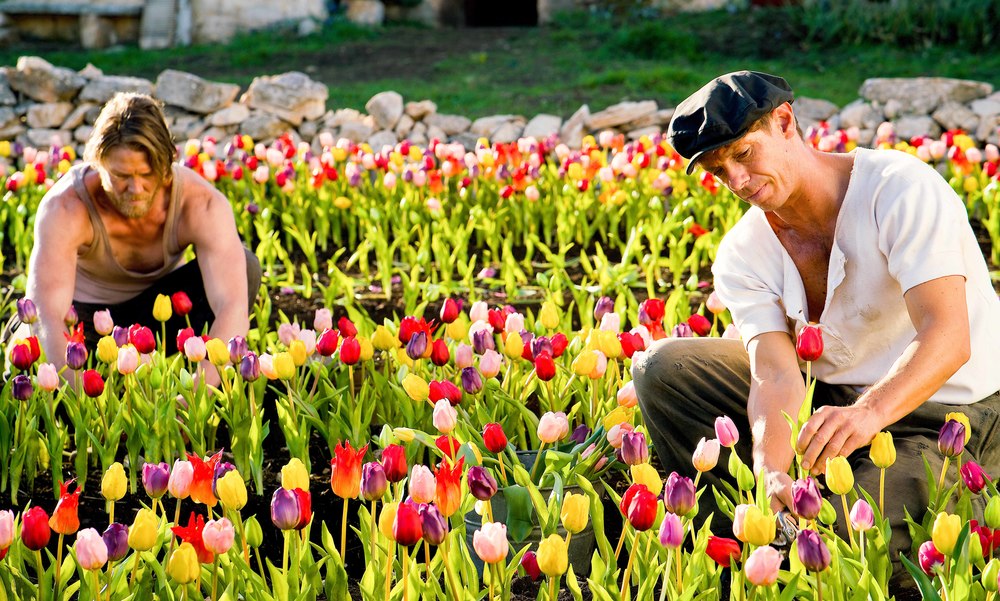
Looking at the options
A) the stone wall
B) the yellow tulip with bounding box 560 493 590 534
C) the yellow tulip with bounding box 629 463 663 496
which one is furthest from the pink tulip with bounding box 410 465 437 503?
the stone wall

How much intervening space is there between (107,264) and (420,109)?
495 centimetres

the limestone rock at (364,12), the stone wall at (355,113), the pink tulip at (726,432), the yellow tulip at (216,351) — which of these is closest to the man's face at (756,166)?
the pink tulip at (726,432)

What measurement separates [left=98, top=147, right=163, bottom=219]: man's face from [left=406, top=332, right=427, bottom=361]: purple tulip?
1.10 metres

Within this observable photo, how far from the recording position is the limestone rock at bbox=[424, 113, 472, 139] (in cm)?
865

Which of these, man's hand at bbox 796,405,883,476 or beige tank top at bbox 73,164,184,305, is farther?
beige tank top at bbox 73,164,184,305

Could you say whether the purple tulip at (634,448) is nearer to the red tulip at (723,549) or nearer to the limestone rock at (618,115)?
the red tulip at (723,549)

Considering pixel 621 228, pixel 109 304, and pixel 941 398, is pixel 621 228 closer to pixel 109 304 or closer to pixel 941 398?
pixel 109 304

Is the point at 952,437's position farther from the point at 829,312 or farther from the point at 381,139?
the point at 381,139

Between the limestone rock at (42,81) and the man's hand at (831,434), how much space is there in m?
8.11

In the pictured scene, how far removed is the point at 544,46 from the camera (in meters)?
12.2

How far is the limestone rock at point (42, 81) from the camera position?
30.0 ft

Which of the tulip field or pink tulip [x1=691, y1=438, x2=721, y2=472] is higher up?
pink tulip [x1=691, y1=438, x2=721, y2=472]

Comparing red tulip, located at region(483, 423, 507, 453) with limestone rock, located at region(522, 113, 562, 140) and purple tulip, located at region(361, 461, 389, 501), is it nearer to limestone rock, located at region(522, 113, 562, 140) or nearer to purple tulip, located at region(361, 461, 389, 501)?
purple tulip, located at region(361, 461, 389, 501)

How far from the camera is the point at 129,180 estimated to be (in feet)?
11.7
